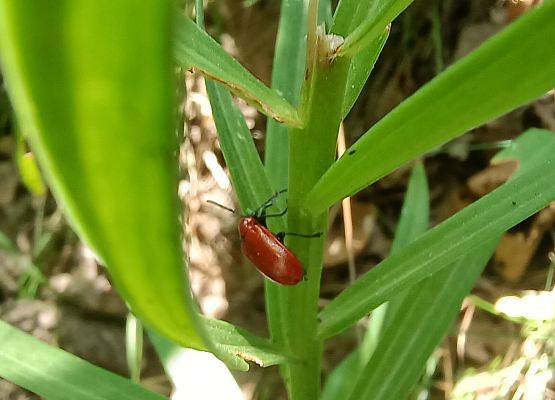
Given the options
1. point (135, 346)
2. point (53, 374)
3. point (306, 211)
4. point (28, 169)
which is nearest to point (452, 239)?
point (306, 211)

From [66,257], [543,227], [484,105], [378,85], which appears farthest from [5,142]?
[484,105]

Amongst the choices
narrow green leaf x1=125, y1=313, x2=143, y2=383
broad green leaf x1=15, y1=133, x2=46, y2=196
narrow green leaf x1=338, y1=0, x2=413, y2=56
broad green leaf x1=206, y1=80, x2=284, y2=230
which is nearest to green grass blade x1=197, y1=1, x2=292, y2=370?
broad green leaf x1=206, y1=80, x2=284, y2=230

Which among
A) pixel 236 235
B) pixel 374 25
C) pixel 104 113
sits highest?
pixel 236 235

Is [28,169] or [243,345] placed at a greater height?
[28,169]

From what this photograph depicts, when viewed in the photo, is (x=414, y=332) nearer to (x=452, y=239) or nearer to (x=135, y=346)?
(x=452, y=239)

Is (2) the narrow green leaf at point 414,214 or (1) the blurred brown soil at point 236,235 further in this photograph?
(1) the blurred brown soil at point 236,235

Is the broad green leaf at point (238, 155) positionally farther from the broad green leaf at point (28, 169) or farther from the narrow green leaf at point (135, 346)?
the broad green leaf at point (28, 169)

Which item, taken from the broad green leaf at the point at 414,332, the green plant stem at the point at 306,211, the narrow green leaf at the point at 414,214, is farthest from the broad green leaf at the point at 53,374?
the narrow green leaf at the point at 414,214

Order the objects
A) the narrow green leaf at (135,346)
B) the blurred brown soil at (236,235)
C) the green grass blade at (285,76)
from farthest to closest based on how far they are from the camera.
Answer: the blurred brown soil at (236,235) → the narrow green leaf at (135,346) → the green grass blade at (285,76)
